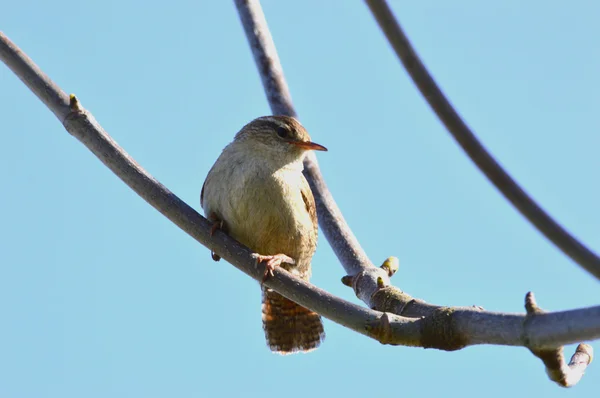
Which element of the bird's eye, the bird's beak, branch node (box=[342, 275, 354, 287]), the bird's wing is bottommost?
branch node (box=[342, 275, 354, 287])

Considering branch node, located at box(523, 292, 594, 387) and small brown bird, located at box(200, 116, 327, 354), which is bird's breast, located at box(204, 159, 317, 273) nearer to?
small brown bird, located at box(200, 116, 327, 354)

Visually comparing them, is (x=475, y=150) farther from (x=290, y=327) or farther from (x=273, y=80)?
(x=290, y=327)

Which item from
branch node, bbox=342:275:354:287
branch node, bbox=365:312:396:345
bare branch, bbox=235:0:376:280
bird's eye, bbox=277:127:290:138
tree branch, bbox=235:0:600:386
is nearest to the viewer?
tree branch, bbox=235:0:600:386

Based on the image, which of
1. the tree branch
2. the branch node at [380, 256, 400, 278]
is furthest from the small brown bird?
the branch node at [380, 256, 400, 278]

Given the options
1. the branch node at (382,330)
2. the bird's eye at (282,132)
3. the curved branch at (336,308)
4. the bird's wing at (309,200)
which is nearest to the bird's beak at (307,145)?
the bird's eye at (282,132)

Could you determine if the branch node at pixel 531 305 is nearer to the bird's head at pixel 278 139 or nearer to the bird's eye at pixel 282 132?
the bird's head at pixel 278 139

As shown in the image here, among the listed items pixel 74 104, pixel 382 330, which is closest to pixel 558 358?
pixel 382 330
